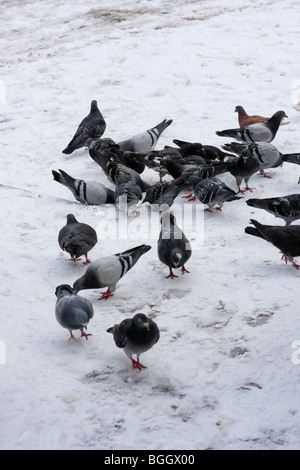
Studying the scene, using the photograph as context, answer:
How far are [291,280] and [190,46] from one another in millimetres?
7380

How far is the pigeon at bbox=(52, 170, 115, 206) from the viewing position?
7207mm

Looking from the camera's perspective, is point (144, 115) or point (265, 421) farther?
point (144, 115)

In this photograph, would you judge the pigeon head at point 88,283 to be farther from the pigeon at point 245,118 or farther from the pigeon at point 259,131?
the pigeon at point 245,118

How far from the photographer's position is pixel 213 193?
6.65m

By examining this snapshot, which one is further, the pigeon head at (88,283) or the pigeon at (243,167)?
the pigeon at (243,167)

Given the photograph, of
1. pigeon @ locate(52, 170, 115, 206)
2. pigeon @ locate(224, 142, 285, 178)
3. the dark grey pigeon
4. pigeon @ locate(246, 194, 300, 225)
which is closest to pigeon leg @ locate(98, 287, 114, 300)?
the dark grey pigeon

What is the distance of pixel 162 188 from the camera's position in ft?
23.1

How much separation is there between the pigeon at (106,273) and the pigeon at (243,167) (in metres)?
2.29

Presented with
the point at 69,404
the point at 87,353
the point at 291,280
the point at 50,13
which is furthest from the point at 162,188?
the point at 50,13

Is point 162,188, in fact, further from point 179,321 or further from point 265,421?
point 265,421

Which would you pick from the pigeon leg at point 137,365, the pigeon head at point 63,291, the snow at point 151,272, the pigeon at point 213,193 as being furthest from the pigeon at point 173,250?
the pigeon leg at point 137,365

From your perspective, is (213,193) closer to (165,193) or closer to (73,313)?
(165,193)

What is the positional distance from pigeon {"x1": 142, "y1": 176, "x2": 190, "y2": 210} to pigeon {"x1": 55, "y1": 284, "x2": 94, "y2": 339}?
241 cm

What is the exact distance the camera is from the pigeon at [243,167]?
23.5 feet
